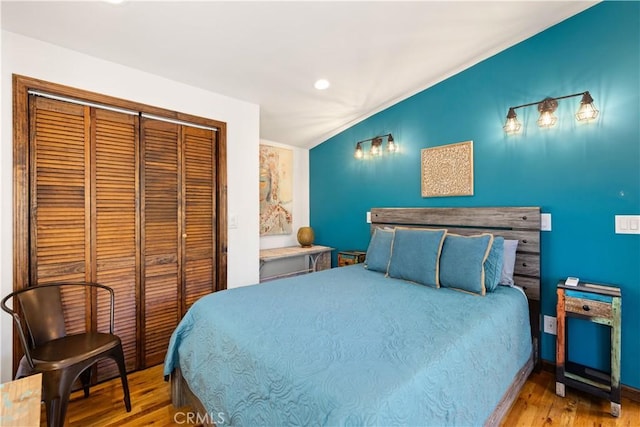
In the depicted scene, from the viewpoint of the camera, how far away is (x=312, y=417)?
93 cm

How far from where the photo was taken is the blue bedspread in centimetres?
98

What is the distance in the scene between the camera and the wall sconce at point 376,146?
3227 mm

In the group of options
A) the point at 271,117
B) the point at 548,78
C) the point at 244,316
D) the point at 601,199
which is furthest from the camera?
the point at 271,117

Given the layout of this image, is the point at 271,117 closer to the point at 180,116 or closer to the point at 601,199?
the point at 180,116

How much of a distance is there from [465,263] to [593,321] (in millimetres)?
801

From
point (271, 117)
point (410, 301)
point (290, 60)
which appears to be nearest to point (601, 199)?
point (410, 301)

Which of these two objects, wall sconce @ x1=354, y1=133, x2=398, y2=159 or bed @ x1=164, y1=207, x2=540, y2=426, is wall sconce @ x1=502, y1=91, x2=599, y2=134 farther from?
wall sconce @ x1=354, y1=133, x2=398, y2=159

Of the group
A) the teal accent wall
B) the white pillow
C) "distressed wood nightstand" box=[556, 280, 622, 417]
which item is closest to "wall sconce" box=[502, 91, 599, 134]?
the teal accent wall

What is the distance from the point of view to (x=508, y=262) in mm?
2211

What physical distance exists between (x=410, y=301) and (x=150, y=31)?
Answer: 2.41 m

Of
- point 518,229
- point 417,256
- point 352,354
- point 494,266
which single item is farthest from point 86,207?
point 518,229

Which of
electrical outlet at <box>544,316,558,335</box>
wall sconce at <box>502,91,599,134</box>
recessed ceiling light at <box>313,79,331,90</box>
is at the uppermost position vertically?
recessed ceiling light at <box>313,79,331,90</box>

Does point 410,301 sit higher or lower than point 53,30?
lower

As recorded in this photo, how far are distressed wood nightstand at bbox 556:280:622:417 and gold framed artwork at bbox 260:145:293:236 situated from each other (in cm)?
308
